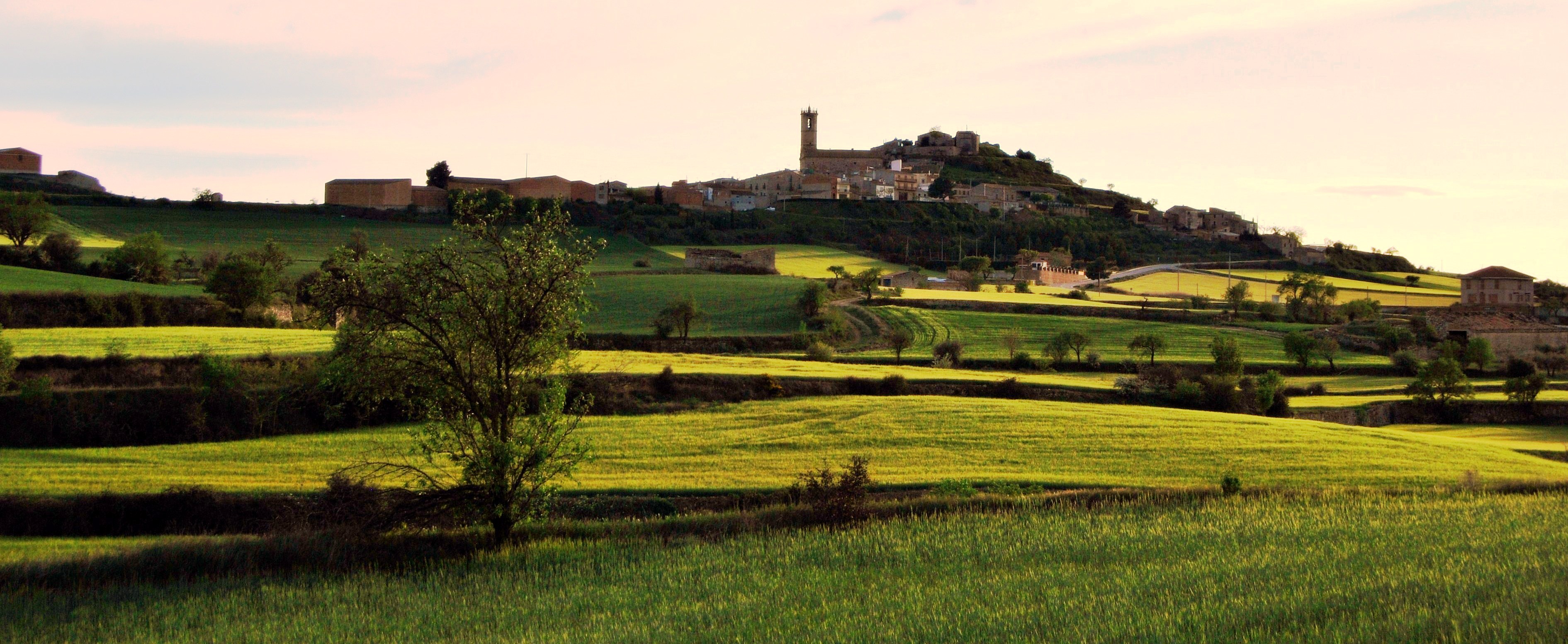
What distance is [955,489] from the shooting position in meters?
21.9

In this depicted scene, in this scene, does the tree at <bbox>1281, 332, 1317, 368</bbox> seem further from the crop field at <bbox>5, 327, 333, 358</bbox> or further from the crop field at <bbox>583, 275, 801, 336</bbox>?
the crop field at <bbox>5, 327, 333, 358</bbox>

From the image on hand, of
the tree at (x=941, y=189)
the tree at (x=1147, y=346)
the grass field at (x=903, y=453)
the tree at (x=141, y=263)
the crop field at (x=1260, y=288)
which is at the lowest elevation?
the grass field at (x=903, y=453)

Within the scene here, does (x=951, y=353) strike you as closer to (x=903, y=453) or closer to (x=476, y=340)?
(x=903, y=453)

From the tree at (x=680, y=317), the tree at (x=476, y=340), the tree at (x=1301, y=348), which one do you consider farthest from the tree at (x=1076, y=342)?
the tree at (x=476, y=340)

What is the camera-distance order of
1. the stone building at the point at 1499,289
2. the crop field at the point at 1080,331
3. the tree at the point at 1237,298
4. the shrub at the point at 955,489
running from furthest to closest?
the stone building at the point at 1499,289
the tree at the point at 1237,298
the crop field at the point at 1080,331
the shrub at the point at 955,489

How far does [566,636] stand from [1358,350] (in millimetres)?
56130

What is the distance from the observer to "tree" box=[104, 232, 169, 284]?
194ft

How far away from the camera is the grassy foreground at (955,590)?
456 inches

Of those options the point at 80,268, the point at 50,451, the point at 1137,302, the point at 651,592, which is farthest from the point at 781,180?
the point at 651,592

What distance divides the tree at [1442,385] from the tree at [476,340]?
119ft

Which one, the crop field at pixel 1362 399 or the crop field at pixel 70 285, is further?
the crop field at pixel 70 285

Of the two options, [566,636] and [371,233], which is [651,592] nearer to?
[566,636]

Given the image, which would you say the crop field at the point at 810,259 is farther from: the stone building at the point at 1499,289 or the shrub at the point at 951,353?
the stone building at the point at 1499,289

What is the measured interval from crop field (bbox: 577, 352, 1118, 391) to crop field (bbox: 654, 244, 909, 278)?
129ft
